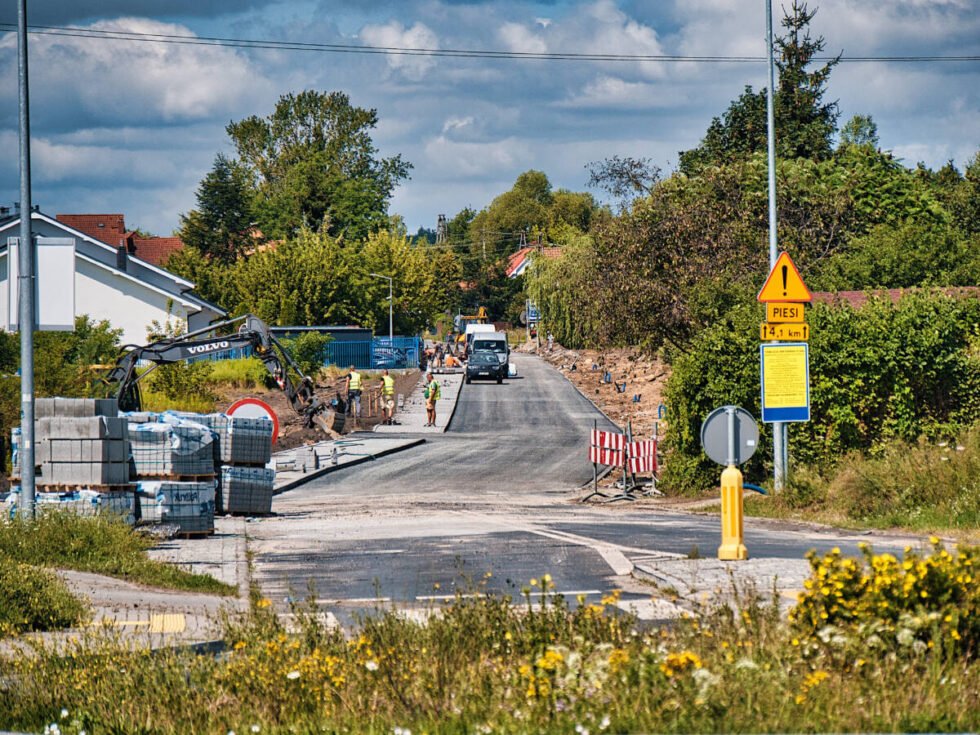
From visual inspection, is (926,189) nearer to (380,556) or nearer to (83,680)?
(380,556)

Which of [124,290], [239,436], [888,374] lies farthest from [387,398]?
[888,374]

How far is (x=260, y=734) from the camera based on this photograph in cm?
550

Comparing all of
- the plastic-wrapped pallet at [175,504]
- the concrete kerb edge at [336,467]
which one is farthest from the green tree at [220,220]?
the plastic-wrapped pallet at [175,504]

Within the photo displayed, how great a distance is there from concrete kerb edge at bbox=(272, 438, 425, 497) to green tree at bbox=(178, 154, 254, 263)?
5319 centimetres

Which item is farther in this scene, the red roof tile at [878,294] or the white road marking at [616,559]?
the red roof tile at [878,294]

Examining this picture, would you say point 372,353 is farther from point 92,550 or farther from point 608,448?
point 92,550

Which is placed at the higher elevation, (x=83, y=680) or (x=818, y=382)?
(x=818, y=382)

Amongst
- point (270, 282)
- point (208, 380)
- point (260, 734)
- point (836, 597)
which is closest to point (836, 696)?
point (836, 597)

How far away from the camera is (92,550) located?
1195 cm

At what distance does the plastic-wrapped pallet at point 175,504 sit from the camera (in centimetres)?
1519

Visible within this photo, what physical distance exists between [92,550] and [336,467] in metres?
17.9

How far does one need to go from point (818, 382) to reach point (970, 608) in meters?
14.4

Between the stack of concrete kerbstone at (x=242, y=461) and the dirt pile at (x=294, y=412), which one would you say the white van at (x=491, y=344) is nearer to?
the dirt pile at (x=294, y=412)

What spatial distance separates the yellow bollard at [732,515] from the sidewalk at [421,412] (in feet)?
97.1
